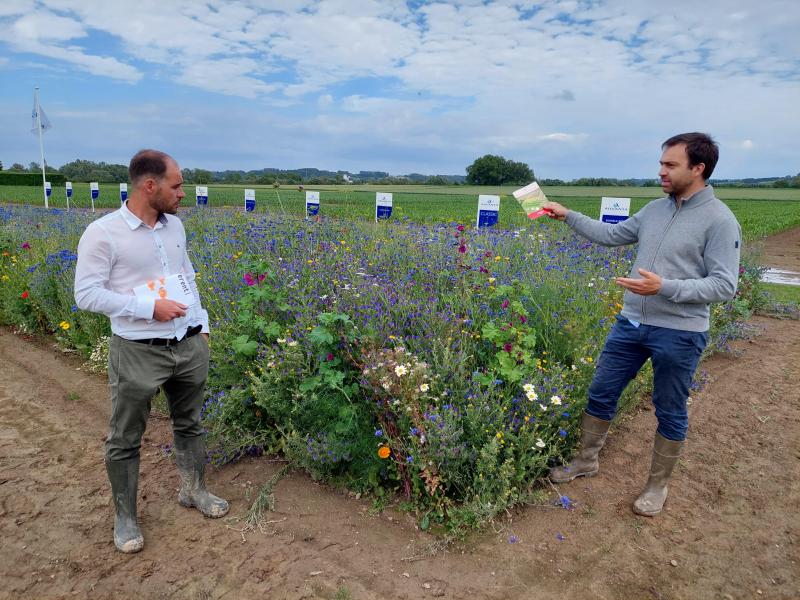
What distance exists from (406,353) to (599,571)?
5.05 feet

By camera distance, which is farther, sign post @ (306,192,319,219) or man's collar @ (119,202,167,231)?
sign post @ (306,192,319,219)

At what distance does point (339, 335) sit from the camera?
3.68 metres

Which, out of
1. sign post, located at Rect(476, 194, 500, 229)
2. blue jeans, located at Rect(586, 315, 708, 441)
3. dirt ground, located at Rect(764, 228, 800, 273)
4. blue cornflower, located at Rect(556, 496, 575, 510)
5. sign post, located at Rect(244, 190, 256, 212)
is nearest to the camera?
blue jeans, located at Rect(586, 315, 708, 441)

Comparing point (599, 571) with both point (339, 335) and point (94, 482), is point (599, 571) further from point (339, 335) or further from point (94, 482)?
point (94, 482)

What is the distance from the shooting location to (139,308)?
253cm

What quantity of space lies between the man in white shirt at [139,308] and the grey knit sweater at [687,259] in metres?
2.48

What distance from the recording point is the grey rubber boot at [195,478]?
3.16 meters

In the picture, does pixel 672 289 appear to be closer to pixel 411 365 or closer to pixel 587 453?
pixel 587 453

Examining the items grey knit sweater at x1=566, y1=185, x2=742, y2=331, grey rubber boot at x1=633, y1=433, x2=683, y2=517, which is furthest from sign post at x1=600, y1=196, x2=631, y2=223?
grey rubber boot at x1=633, y1=433, x2=683, y2=517

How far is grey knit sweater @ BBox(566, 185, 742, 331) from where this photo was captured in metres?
2.81

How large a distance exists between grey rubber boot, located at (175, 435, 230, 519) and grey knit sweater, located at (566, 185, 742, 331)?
2.62 meters

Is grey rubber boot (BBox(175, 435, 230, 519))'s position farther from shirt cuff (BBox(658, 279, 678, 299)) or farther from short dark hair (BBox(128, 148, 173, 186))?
shirt cuff (BBox(658, 279, 678, 299))

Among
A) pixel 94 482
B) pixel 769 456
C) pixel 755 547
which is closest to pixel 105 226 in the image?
pixel 94 482

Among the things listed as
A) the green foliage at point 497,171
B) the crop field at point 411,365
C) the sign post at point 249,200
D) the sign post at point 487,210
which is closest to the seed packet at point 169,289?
the crop field at point 411,365
